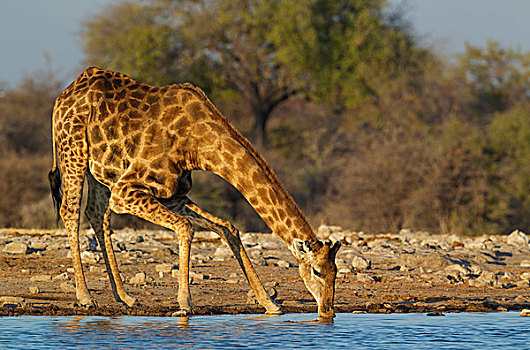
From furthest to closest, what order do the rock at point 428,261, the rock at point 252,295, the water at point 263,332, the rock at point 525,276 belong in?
the rock at point 428,261
the rock at point 525,276
the rock at point 252,295
the water at point 263,332

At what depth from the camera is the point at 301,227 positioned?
8.42 meters

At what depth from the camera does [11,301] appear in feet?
30.1

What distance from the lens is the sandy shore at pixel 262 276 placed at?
960 centimetres

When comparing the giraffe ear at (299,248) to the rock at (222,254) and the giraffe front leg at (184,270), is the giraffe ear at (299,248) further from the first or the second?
the rock at (222,254)

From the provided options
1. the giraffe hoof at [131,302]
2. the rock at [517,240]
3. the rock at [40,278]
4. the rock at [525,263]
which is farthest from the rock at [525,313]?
the rock at [517,240]

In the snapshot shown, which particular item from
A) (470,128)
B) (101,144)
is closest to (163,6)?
(470,128)

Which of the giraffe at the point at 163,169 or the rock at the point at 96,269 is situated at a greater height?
the giraffe at the point at 163,169

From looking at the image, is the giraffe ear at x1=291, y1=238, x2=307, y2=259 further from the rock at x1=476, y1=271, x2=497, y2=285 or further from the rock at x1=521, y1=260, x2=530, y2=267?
the rock at x1=521, y1=260, x2=530, y2=267

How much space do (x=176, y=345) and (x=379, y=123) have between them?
1006 inches

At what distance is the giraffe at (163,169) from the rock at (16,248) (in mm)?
3643

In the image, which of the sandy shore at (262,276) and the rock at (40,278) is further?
the rock at (40,278)

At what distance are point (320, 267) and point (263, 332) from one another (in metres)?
0.83

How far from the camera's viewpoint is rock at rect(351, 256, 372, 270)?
1274cm

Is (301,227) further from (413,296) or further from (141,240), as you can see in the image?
(141,240)
